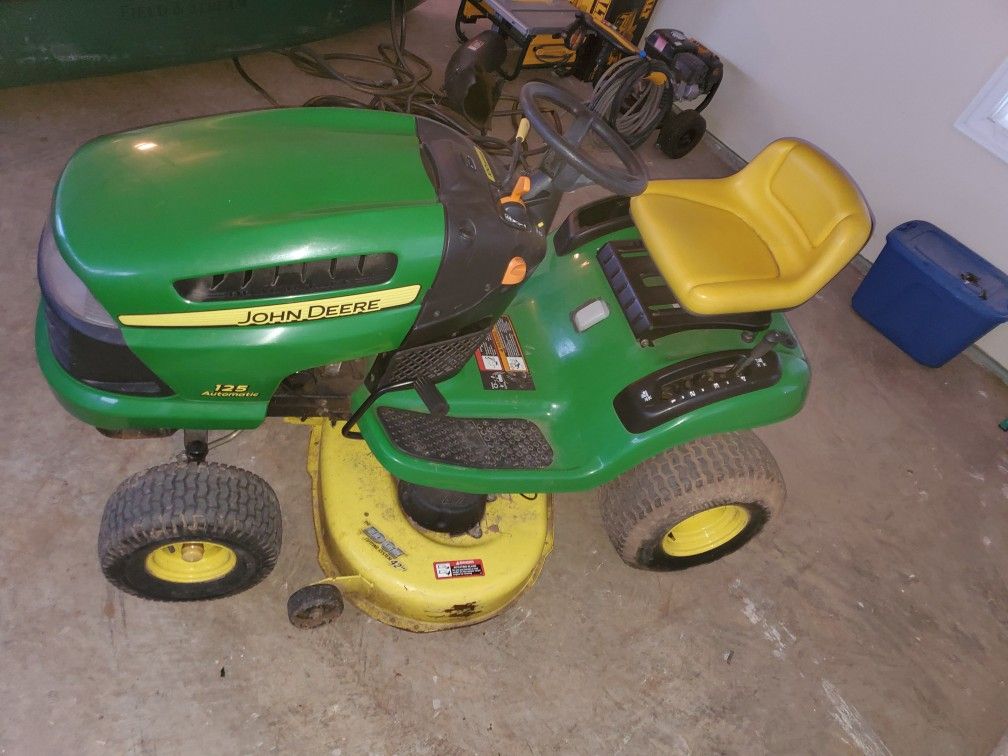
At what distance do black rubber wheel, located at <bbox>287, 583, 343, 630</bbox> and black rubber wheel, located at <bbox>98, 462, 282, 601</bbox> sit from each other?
97 millimetres

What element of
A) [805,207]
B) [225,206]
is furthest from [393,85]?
[225,206]

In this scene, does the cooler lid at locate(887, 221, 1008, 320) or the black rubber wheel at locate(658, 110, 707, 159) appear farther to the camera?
the black rubber wheel at locate(658, 110, 707, 159)

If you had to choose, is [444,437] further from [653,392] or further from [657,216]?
[657,216]

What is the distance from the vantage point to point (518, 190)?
140 cm

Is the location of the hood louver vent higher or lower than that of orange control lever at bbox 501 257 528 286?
lower

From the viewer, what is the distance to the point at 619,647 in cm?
194

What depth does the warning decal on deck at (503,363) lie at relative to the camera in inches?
70.4

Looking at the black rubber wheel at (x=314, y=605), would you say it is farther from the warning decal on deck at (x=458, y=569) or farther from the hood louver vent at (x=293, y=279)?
the hood louver vent at (x=293, y=279)

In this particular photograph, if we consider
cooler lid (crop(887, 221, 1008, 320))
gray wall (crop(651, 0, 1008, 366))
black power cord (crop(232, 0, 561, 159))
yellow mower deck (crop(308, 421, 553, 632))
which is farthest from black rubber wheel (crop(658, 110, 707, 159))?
yellow mower deck (crop(308, 421, 553, 632))

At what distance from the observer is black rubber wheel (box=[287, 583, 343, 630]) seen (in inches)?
63.9

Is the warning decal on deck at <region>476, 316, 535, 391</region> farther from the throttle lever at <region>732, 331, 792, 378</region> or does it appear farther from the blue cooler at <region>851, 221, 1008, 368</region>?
the blue cooler at <region>851, 221, 1008, 368</region>

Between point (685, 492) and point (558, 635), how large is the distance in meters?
0.52

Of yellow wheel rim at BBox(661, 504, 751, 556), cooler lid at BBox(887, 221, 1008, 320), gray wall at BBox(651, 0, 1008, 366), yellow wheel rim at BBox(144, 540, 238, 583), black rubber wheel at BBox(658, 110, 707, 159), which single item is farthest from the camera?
black rubber wheel at BBox(658, 110, 707, 159)

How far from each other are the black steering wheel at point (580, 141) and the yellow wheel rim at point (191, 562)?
1072mm
